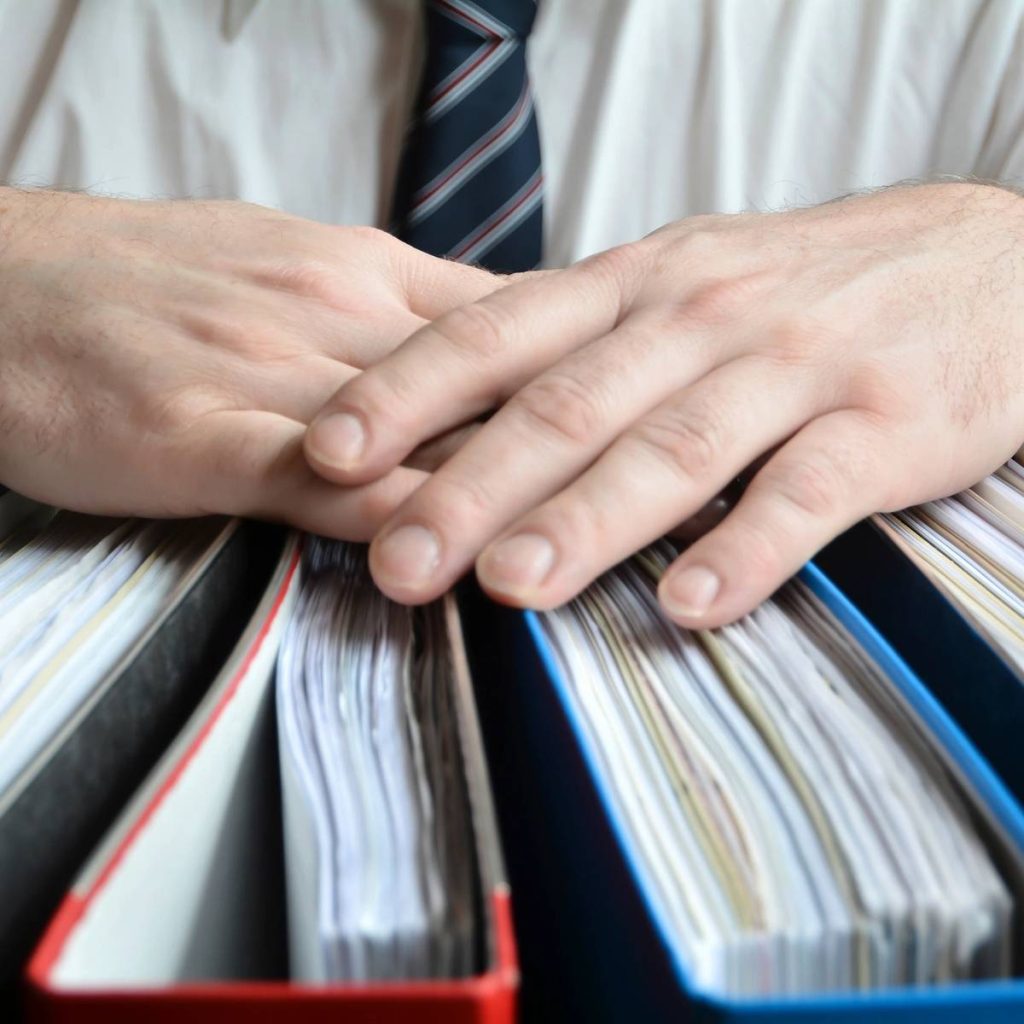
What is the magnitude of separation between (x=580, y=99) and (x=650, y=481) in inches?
41.4

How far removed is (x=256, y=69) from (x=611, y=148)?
0.49m

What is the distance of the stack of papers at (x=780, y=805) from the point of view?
326mm

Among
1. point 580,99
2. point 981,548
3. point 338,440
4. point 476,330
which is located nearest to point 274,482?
point 338,440

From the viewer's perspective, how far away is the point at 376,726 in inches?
16.9

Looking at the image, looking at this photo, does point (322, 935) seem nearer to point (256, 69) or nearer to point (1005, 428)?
point (1005, 428)

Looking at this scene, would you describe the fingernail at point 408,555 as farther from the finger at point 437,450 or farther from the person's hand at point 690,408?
the finger at point 437,450

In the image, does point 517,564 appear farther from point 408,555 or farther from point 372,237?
point 372,237

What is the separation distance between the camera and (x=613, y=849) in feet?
1.11

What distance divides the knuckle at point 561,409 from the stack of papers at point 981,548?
6.9 inches

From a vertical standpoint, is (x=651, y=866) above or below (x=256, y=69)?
above

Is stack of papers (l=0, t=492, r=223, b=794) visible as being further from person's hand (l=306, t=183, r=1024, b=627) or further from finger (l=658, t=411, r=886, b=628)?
finger (l=658, t=411, r=886, b=628)

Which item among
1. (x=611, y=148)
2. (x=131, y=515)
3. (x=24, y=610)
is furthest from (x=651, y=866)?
(x=611, y=148)

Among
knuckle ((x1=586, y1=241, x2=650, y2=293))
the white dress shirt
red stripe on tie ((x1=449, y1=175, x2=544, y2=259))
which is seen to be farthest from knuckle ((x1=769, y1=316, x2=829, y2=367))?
the white dress shirt

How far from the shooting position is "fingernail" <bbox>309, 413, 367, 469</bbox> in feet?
1.80
